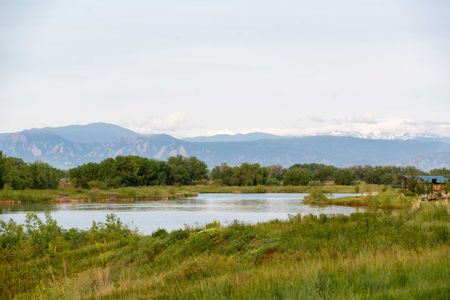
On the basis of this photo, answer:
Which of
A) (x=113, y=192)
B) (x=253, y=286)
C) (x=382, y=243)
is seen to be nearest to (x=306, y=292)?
(x=253, y=286)

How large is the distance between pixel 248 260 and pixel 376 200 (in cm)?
4760

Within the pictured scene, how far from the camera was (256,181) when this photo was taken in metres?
152

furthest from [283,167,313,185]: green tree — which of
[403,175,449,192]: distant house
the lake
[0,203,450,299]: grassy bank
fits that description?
[0,203,450,299]: grassy bank

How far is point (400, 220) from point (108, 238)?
45.6 ft

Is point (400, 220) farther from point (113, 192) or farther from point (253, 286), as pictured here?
point (113, 192)

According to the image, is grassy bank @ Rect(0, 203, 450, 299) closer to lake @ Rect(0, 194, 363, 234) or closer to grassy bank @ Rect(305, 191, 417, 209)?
lake @ Rect(0, 194, 363, 234)

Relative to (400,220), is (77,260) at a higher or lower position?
lower

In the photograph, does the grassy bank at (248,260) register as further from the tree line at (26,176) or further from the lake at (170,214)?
the tree line at (26,176)

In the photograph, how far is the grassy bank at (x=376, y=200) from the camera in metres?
55.2

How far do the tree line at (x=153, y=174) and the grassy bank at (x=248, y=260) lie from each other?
296ft

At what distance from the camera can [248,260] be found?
1677cm

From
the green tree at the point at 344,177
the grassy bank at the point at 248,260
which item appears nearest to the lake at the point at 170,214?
the grassy bank at the point at 248,260

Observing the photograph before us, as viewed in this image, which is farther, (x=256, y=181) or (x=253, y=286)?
(x=256, y=181)

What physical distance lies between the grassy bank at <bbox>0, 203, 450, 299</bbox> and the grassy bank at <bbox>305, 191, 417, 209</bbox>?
101 ft
